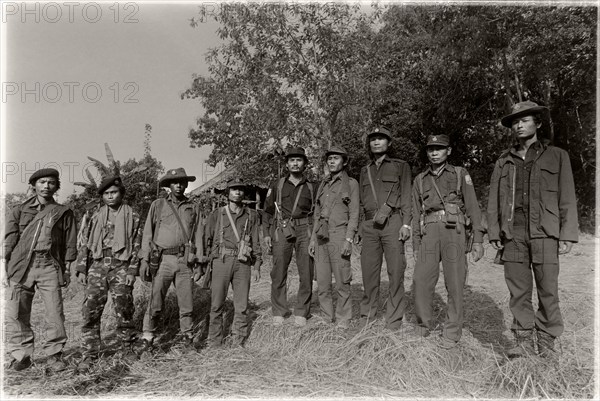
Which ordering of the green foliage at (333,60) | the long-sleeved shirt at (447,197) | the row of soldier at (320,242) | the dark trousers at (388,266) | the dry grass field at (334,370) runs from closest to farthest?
the dry grass field at (334,370) → the row of soldier at (320,242) → the long-sleeved shirt at (447,197) → the dark trousers at (388,266) → the green foliage at (333,60)

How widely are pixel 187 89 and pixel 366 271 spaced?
982cm

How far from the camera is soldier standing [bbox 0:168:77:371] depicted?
5117 millimetres

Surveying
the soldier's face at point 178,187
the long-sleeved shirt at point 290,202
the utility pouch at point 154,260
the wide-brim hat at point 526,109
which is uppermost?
the wide-brim hat at point 526,109

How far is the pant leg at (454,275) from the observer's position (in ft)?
15.9

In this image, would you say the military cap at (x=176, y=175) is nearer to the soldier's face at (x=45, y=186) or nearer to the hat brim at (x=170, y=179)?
the hat brim at (x=170, y=179)

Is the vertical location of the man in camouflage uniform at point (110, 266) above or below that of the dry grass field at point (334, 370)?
above

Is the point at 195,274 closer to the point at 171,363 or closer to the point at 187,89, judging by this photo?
the point at 171,363

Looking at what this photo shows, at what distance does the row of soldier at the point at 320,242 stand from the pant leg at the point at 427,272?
1cm

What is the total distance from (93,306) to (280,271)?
7.44ft

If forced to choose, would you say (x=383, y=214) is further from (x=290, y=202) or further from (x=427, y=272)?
(x=290, y=202)

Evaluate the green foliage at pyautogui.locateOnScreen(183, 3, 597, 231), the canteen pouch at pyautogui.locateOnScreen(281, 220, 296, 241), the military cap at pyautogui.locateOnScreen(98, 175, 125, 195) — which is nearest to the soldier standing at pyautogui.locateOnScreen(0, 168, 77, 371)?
the military cap at pyautogui.locateOnScreen(98, 175, 125, 195)

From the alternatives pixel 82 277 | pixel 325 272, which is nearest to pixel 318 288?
pixel 325 272

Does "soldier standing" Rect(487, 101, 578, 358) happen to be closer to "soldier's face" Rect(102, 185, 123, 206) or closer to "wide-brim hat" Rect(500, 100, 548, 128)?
"wide-brim hat" Rect(500, 100, 548, 128)

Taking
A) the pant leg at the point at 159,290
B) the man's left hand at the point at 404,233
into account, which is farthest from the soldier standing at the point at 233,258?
the man's left hand at the point at 404,233
